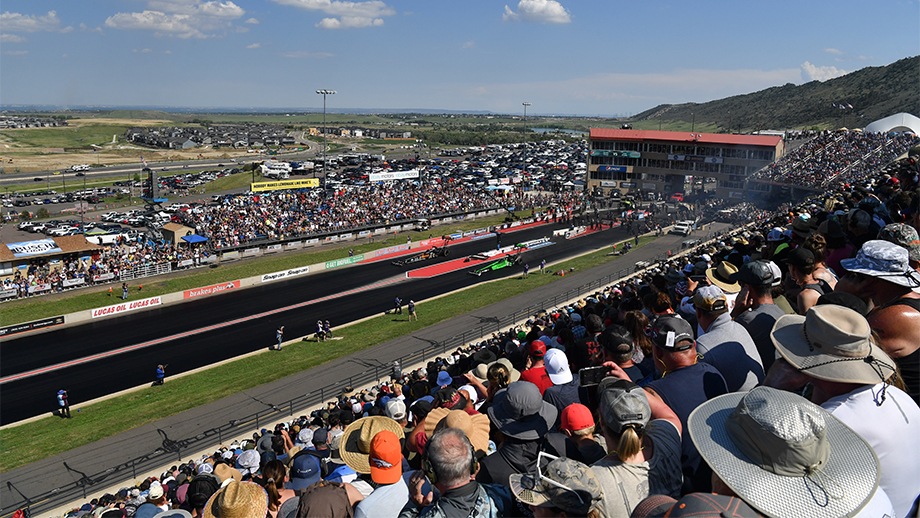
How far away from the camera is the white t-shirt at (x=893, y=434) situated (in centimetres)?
342

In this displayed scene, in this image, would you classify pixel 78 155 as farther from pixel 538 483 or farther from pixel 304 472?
pixel 538 483

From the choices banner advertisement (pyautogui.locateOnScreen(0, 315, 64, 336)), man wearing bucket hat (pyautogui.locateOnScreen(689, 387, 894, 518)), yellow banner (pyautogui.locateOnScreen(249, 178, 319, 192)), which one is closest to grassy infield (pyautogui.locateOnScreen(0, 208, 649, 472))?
banner advertisement (pyautogui.locateOnScreen(0, 315, 64, 336))

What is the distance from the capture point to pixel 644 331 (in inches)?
306

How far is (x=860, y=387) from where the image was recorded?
3.66m

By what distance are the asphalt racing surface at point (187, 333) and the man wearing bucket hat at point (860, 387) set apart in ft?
84.9

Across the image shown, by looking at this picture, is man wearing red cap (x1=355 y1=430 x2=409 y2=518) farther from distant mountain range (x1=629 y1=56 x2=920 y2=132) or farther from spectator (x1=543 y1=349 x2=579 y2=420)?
distant mountain range (x1=629 y1=56 x2=920 y2=132)

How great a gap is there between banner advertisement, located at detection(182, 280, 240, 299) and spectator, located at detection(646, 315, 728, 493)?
35405 mm

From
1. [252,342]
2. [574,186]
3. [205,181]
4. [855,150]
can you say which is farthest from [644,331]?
[205,181]

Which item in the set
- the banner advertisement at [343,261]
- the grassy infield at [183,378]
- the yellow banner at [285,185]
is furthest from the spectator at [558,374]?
the yellow banner at [285,185]

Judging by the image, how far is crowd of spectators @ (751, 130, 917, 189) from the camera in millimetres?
50531

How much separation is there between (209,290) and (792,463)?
3786 centimetres

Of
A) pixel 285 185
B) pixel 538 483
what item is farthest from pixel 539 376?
pixel 285 185

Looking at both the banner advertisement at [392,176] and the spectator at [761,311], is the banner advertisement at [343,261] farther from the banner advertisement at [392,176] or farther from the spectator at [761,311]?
the spectator at [761,311]

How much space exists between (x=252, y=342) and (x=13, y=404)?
9629mm
